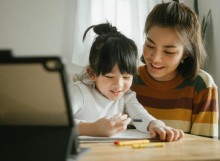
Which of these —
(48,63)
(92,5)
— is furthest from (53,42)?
(48,63)

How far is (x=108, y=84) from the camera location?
3.34ft

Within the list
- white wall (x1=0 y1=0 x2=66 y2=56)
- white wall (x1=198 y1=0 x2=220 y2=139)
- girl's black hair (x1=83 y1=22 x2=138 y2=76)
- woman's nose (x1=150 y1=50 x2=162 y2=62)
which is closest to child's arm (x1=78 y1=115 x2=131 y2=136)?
girl's black hair (x1=83 y1=22 x2=138 y2=76)

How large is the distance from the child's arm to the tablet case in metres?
0.32

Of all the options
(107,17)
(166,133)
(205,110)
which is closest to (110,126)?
(166,133)

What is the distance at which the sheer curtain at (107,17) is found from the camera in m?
2.23

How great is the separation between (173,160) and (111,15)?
184 centimetres

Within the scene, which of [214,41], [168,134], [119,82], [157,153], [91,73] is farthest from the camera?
[214,41]

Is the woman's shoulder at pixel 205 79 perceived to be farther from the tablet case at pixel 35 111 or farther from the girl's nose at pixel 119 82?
the tablet case at pixel 35 111

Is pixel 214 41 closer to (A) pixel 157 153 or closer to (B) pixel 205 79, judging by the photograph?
(B) pixel 205 79

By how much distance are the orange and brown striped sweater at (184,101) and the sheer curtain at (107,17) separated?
92 centimetres

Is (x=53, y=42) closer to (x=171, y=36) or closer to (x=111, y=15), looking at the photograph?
(x=111, y=15)

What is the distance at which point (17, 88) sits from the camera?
413 mm

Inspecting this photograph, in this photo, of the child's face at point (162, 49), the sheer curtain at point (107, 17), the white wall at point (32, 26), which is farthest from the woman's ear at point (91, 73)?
the white wall at point (32, 26)

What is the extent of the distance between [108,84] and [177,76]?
1.55 feet
